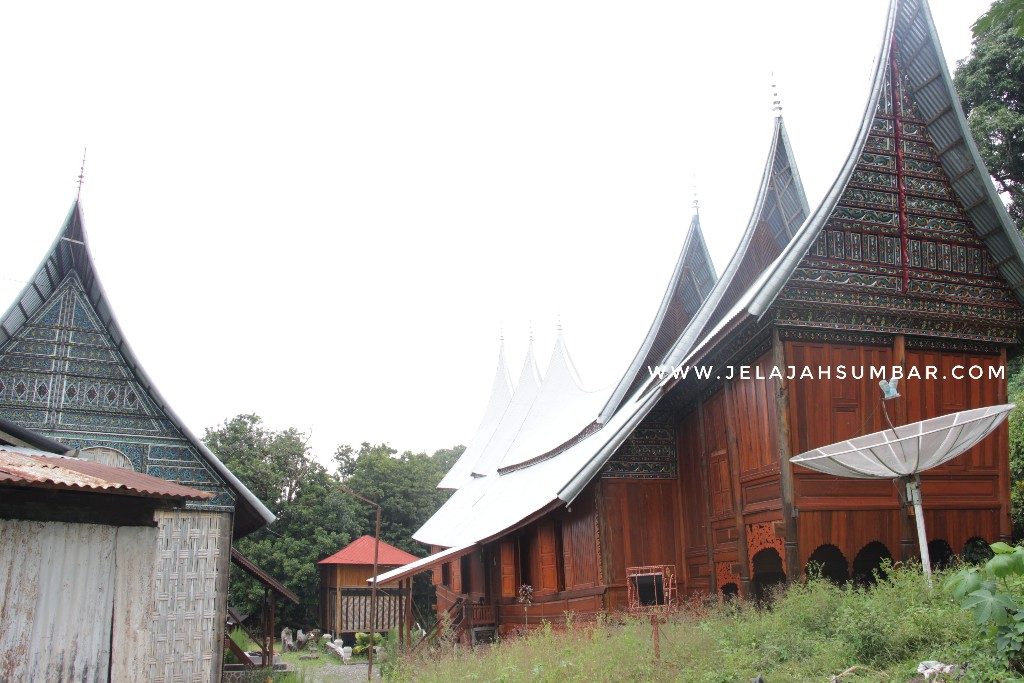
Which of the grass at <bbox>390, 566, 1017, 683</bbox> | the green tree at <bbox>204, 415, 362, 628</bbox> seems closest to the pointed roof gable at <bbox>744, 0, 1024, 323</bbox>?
the grass at <bbox>390, 566, 1017, 683</bbox>

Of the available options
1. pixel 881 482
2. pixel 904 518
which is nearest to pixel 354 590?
pixel 881 482

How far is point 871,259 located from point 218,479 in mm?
10396

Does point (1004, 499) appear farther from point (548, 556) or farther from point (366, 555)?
point (366, 555)

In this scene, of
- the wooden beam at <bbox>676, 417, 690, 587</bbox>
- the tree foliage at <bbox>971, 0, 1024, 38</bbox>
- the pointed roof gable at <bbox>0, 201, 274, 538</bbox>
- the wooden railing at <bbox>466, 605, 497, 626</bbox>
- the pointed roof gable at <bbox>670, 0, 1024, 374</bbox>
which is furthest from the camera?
the wooden railing at <bbox>466, 605, 497, 626</bbox>

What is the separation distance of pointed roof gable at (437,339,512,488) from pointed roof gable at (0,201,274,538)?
1423 centimetres

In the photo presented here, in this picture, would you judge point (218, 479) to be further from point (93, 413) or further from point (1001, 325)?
point (1001, 325)

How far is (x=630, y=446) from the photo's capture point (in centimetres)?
1415

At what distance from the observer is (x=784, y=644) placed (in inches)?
335

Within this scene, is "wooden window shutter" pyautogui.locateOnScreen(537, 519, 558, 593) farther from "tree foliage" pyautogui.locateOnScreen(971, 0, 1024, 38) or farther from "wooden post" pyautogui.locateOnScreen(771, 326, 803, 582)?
"tree foliage" pyautogui.locateOnScreen(971, 0, 1024, 38)

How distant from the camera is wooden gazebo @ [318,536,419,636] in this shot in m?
26.8

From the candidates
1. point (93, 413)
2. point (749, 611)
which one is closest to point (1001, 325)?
point (749, 611)

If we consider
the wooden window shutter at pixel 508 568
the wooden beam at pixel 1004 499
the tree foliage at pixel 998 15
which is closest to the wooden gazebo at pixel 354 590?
the wooden window shutter at pixel 508 568

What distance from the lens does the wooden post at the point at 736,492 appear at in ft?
37.8

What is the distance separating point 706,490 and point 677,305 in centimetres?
497
